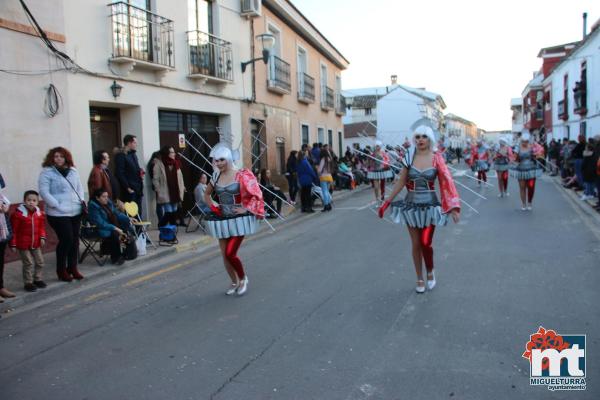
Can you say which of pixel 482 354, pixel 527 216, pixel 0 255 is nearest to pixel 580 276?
pixel 482 354

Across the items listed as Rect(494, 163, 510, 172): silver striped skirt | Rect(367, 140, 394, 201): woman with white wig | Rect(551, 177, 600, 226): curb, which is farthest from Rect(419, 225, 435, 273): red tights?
Rect(494, 163, 510, 172): silver striped skirt

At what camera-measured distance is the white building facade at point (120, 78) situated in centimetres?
818

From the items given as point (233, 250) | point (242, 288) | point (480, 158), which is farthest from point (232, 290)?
point (480, 158)

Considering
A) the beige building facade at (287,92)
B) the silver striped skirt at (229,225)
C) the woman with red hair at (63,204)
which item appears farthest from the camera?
the beige building facade at (287,92)

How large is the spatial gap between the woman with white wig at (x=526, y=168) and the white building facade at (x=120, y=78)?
675 cm

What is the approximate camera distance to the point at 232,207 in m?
5.70

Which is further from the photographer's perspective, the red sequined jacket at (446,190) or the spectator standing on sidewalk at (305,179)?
the spectator standing on sidewalk at (305,179)

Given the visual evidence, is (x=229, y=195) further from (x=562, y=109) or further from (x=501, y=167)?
(x=562, y=109)

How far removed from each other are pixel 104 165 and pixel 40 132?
141cm

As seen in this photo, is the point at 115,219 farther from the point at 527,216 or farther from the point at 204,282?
the point at 527,216

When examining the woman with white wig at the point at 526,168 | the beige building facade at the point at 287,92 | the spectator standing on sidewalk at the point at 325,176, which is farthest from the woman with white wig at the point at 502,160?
the beige building facade at the point at 287,92

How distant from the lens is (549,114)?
4216 centimetres

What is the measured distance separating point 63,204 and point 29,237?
22.3 inches

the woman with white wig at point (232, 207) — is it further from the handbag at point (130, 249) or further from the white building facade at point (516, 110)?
the white building facade at point (516, 110)
